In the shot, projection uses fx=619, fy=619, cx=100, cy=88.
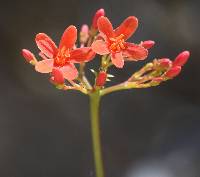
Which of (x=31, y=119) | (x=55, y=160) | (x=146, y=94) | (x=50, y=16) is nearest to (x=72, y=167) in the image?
(x=55, y=160)

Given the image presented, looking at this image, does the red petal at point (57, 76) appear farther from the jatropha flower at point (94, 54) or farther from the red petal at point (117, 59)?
the red petal at point (117, 59)

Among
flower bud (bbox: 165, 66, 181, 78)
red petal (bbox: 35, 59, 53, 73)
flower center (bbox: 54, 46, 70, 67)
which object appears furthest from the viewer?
flower bud (bbox: 165, 66, 181, 78)

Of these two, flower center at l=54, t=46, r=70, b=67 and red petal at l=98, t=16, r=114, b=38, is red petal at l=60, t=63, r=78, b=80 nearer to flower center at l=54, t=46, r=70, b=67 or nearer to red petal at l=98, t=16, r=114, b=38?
flower center at l=54, t=46, r=70, b=67

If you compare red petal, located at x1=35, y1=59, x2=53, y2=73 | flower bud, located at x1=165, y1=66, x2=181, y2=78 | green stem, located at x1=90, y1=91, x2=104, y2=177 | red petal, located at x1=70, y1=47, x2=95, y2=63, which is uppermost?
red petal, located at x1=70, y1=47, x2=95, y2=63

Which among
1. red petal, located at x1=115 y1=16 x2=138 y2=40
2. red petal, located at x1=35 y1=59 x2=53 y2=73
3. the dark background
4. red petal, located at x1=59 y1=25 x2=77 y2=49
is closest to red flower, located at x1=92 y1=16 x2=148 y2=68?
red petal, located at x1=115 y1=16 x2=138 y2=40

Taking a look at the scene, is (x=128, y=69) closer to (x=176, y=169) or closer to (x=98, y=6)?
(x=98, y=6)

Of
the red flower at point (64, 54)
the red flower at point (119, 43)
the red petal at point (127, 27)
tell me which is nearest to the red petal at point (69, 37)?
the red flower at point (64, 54)

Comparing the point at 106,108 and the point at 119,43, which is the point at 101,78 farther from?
the point at 106,108

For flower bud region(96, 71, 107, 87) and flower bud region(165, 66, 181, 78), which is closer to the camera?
flower bud region(96, 71, 107, 87)
